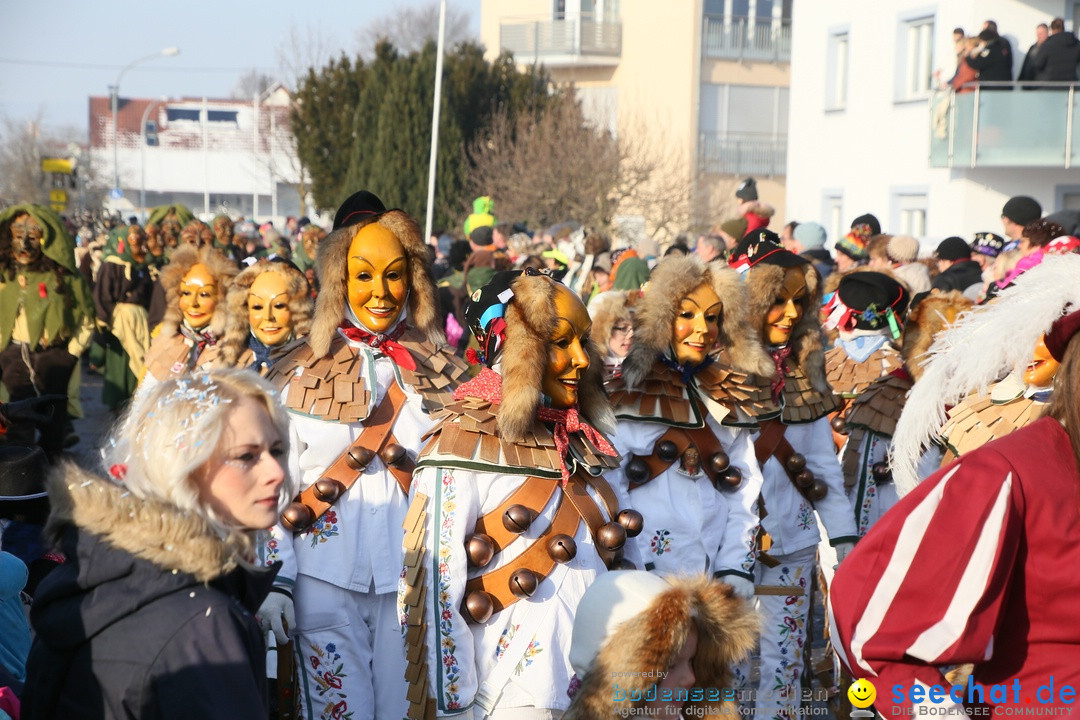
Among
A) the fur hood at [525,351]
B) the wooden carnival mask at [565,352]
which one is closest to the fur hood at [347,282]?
the fur hood at [525,351]

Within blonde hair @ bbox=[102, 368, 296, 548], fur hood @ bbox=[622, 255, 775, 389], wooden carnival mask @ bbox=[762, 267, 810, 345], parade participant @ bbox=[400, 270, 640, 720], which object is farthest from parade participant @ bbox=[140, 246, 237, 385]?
blonde hair @ bbox=[102, 368, 296, 548]

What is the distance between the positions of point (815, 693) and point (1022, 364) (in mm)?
3234

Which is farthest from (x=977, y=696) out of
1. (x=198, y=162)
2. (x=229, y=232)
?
(x=198, y=162)

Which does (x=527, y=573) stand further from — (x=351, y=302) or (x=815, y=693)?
(x=815, y=693)

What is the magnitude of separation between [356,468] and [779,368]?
1975mm

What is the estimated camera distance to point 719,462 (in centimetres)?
480

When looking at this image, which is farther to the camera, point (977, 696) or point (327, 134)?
point (327, 134)

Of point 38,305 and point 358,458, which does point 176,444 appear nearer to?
point 358,458

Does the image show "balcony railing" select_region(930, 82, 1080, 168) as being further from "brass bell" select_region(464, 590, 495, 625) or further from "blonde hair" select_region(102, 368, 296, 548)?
"blonde hair" select_region(102, 368, 296, 548)

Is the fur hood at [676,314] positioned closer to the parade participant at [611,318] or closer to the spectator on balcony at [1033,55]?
the parade participant at [611,318]

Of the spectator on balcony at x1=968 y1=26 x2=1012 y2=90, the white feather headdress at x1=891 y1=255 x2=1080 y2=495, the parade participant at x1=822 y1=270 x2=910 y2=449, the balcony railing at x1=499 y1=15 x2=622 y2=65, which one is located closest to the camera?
the white feather headdress at x1=891 y1=255 x2=1080 y2=495

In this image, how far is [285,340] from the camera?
6.01 meters

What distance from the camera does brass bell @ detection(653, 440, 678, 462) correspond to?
470 centimetres

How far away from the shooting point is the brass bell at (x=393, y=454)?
453 centimetres
